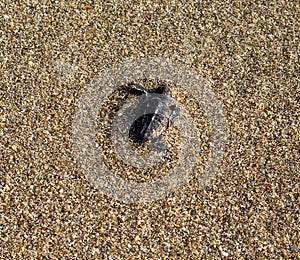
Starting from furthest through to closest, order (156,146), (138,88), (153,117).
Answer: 1. (138,88)
2. (156,146)
3. (153,117)

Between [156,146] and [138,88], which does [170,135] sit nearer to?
[156,146]

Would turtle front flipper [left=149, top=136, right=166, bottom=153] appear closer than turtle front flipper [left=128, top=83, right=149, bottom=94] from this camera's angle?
Yes

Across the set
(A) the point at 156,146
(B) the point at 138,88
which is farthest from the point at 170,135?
(B) the point at 138,88

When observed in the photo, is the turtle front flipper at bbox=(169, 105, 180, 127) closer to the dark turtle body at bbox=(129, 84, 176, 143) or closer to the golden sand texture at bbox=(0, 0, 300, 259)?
the dark turtle body at bbox=(129, 84, 176, 143)

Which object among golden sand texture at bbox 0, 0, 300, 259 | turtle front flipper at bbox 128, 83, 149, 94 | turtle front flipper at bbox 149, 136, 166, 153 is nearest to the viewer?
golden sand texture at bbox 0, 0, 300, 259

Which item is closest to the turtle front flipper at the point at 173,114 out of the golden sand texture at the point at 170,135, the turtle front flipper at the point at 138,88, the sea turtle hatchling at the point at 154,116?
the sea turtle hatchling at the point at 154,116

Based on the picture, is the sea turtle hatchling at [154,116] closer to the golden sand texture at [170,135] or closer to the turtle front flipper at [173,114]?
the turtle front flipper at [173,114]

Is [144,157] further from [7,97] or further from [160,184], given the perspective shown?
[7,97]

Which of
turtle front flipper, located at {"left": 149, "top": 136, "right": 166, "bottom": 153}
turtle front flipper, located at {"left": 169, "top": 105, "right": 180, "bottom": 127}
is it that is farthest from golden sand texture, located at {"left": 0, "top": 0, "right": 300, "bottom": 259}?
turtle front flipper, located at {"left": 149, "top": 136, "right": 166, "bottom": 153}
